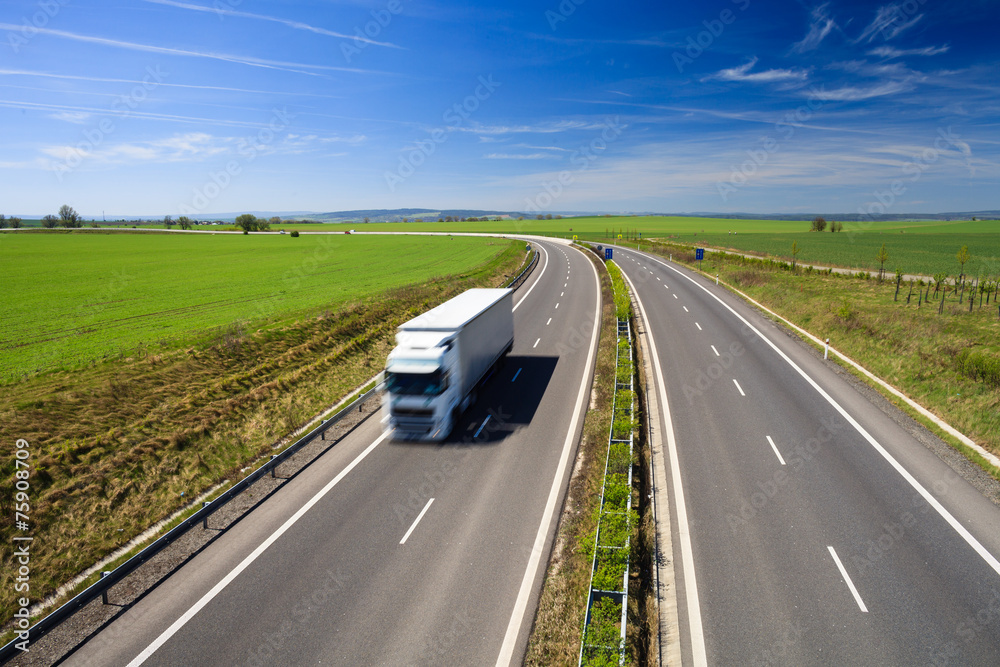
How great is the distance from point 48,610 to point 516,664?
9158mm

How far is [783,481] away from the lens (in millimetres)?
12586

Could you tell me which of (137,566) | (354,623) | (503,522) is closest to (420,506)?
(503,522)

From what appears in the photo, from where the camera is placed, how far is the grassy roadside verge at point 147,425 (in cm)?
1116

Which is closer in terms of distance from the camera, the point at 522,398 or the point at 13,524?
the point at 13,524

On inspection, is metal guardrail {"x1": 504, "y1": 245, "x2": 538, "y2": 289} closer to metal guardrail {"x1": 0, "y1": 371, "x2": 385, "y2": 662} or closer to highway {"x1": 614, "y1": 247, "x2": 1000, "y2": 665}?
highway {"x1": 614, "y1": 247, "x2": 1000, "y2": 665}

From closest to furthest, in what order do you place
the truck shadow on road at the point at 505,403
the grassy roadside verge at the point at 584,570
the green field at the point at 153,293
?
the grassy roadside verge at the point at 584,570 < the truck shadow on road at the point at 505,403 < the green field at the point at 153,293

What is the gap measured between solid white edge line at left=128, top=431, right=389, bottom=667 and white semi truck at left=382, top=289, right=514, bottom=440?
1899 millimetres

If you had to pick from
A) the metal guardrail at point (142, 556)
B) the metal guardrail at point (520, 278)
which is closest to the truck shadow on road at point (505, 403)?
the metal guardrail at point (142, 556)

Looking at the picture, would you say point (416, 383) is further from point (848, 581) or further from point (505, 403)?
point (848, 581)

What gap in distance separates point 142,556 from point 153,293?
3685cm

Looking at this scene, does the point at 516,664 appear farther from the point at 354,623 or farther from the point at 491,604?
the point at 354,623

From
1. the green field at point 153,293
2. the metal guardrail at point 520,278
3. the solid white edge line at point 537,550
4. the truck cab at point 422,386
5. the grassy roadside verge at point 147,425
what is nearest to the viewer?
the solid white edge line at point 537,550

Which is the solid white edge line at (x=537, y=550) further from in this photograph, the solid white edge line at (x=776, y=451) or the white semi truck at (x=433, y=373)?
the solid white edge line at (x=776, y=451)

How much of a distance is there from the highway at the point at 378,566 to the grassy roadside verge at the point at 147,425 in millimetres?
2717
